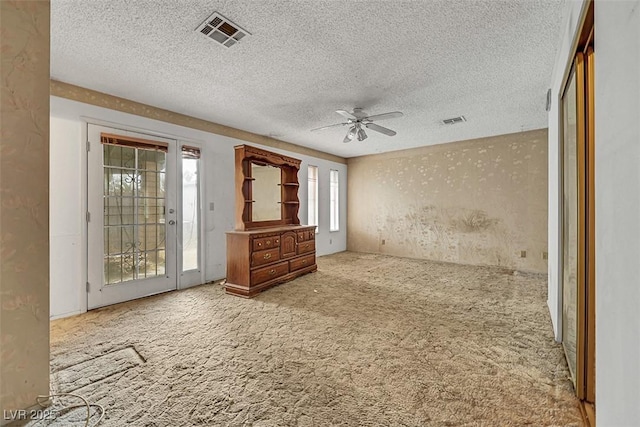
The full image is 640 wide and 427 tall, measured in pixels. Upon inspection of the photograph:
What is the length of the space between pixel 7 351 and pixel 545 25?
4.00 m

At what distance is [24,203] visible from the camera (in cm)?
156

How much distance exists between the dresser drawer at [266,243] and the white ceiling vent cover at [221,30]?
238cm

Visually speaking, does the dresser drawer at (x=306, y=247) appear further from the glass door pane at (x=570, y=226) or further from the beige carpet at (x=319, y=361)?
the glass door pane at (x=570, y=226)

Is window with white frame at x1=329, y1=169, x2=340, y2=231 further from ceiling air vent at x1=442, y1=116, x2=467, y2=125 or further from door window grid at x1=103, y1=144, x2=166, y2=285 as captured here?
door window grid at x1=103, y1=144, x2=166, y2=285

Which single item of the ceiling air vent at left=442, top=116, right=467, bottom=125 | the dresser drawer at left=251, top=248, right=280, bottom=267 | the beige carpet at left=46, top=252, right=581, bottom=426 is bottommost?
the beige carpet at left=46, top=252, right=581, bottom=426

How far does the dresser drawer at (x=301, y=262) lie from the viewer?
454cm

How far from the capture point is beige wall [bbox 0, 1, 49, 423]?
149 centimetres

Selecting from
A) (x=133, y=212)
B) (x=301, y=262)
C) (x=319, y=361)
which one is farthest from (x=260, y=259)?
(x=319, y=361)

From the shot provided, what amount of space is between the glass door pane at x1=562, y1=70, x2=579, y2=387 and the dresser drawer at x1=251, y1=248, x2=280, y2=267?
3.22 metres

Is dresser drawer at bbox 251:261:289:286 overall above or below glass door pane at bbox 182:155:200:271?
below

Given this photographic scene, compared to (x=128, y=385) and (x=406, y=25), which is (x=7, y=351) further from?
(x=406, y=25)

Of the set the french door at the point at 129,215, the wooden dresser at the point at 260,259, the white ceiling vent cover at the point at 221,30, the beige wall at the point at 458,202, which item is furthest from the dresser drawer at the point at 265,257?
the beige wall at the point at 458,202

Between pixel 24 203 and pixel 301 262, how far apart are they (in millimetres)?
3565

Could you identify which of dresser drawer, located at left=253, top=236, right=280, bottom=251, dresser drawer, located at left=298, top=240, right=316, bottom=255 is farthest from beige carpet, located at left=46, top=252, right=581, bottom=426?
dresser drawer, located at left=298, top=240, right=316, bottom=255
